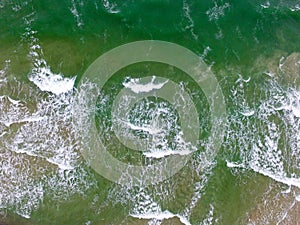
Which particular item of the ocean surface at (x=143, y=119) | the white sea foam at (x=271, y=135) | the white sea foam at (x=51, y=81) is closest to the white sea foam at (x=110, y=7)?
the ocean surface at (x=143, y=119)

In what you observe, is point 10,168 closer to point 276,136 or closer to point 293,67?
point 276,136

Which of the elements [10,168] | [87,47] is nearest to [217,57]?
[87,47]

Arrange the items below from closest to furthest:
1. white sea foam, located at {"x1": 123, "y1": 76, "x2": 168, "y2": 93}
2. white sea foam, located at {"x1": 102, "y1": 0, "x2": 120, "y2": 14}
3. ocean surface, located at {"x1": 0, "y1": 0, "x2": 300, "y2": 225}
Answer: ocean surface, located at {"x1": 0, "y1": 0, "x2": 300, "y2": 225} < white sea foam, located at {"x1": 123, "y1": 76, "x2": 168, "y2": 93} < white sea foam, located at {"x1": 102, "y1": 0, "x2": 120, "y2": 14}

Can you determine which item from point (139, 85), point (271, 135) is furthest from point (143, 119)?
point (271, 135)

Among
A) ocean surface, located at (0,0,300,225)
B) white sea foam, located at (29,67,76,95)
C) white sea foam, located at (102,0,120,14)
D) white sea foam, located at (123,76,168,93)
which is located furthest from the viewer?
white sea foam, located at (102,0,120,14)

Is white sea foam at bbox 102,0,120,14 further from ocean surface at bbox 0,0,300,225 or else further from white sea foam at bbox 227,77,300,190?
white sea foam at bbox 227,77,300,190

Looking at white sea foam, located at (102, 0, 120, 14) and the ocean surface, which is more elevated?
white sea foam, located at (102, 0, 120, 14)

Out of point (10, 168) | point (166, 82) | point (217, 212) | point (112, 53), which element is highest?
point (112, 53)

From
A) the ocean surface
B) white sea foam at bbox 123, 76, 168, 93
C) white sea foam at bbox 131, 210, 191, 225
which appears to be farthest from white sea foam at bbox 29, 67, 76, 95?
white sea foam at bbox 131, 210, 191, 225
